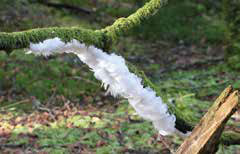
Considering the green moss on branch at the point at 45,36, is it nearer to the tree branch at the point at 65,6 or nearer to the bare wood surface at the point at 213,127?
the bare wood surface at the point at 213,127

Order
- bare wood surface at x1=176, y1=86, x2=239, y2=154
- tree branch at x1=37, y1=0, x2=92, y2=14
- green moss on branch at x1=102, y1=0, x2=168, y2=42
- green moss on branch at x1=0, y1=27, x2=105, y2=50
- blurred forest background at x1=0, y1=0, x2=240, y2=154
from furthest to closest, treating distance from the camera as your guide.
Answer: tree branch at x1=37, y1=0, x2=92, y2=14 → blurred forest background at x1=0, y1=0, x2=240, y2=154 → green moss on branch at x1=102, y1=0, x2=168, y2=42 → bare wood surface at x1=176, y1=86, x2=239, y2=154 → green moss on branch at x1=0, y1=27, x2=105, y2=50

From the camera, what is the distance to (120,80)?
287 centimetres

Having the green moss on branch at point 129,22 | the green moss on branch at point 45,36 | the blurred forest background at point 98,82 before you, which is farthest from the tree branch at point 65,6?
the green moss on branch at point 45,36

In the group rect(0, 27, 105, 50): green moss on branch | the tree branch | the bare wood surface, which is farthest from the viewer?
the tree branch

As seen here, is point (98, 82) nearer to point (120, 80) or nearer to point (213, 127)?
point (120, 80)

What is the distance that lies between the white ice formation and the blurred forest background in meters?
0.18

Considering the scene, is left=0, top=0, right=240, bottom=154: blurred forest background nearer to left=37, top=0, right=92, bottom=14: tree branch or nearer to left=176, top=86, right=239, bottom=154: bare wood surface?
left=37, top=0, right=92, bottom=14: tree branch

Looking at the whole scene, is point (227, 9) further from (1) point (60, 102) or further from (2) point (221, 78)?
(1) point (60, 102)

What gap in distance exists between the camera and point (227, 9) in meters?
A: 8.68

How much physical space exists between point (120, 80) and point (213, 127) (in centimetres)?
70

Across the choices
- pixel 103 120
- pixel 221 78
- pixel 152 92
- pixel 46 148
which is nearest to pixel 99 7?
pixel 221 78

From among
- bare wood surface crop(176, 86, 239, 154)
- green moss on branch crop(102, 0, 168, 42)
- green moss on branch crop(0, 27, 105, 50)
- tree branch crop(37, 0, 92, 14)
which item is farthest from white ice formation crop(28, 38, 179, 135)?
tree branch crop(37, 0, 92, 14)

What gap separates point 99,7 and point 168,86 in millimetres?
5297

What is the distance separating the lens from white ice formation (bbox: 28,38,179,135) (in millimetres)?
2791
